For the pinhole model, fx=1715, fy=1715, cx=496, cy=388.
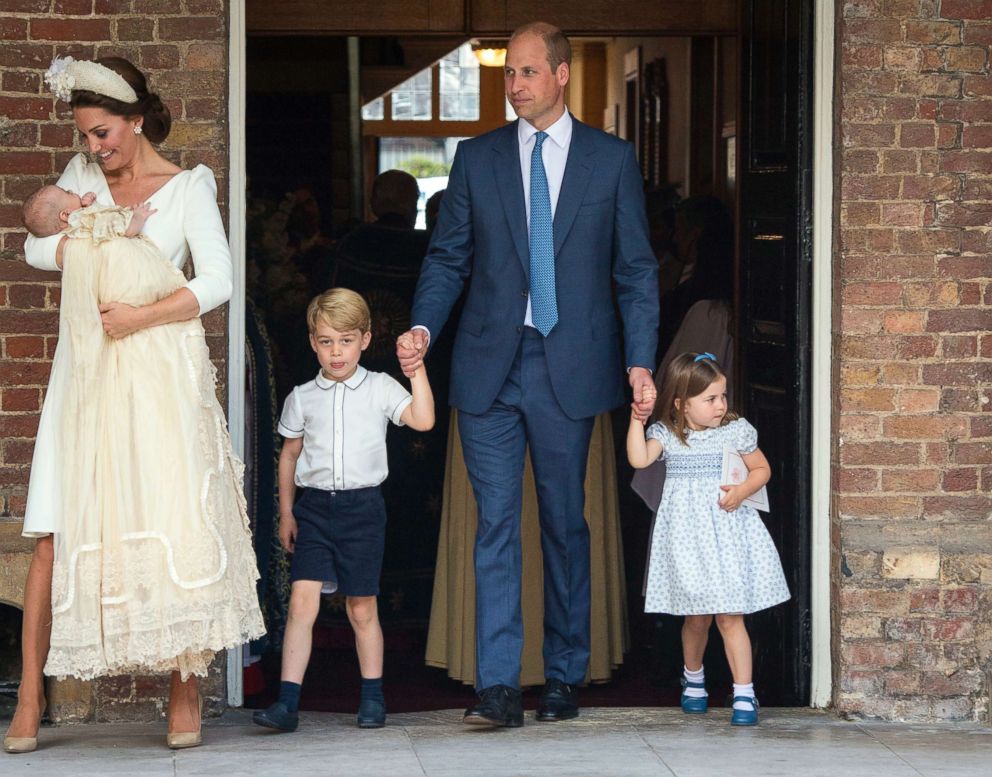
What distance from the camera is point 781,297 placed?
555 centimetres

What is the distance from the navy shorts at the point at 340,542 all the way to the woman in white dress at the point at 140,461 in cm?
34

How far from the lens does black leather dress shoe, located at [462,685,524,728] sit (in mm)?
4805

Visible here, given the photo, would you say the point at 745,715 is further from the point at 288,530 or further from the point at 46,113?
the point at 46,113

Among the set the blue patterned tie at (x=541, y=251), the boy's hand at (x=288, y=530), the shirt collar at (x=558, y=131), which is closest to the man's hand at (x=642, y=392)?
the blue patterned tie at (x=541, y=251)

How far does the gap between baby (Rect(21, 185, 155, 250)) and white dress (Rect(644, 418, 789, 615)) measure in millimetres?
1649

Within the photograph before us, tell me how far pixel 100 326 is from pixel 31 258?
0.29m

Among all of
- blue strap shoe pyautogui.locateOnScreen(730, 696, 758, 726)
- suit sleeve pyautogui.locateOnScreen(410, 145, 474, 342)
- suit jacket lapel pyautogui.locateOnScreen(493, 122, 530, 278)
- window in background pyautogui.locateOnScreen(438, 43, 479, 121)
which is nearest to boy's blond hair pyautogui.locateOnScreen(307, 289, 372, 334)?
suit sleeve pyautogui.locateOnScreen(410, 145, 474, 342)

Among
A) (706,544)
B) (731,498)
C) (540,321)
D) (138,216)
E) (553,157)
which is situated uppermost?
(553,157)

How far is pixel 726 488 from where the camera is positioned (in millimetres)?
5016

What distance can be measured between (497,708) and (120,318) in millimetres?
1519

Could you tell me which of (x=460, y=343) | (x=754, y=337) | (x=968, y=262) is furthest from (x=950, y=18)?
(x=460, y=343)

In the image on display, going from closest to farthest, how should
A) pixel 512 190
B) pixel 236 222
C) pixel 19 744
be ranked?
pixel 19 744 → pixel 512 190 → pixel 236 222

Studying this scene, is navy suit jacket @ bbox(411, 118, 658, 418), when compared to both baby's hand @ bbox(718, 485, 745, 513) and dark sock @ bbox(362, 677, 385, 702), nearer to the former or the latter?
baby's hand @ bbox(718, 485, 745, 513)

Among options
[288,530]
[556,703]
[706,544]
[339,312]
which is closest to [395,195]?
[339,312]
